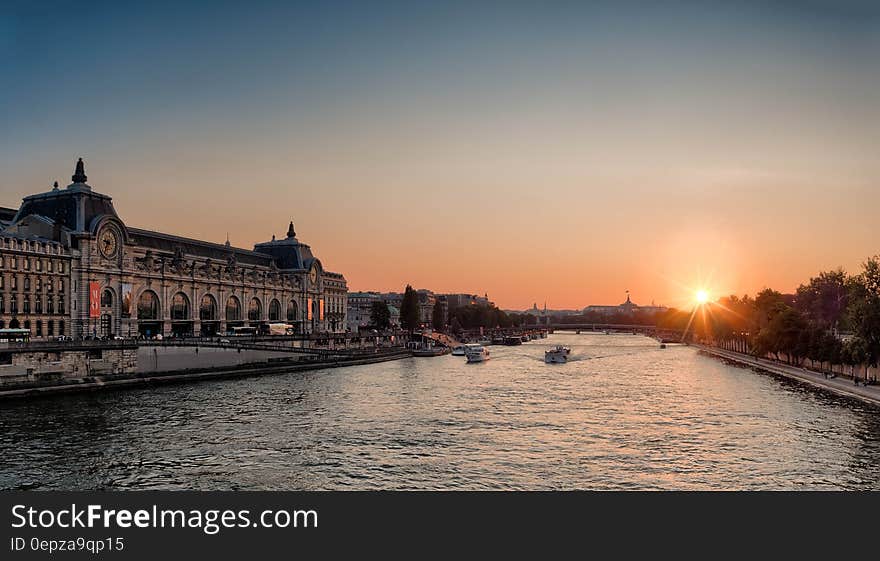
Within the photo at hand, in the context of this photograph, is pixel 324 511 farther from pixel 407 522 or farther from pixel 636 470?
pixel 636 470

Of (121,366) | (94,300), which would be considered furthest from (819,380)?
(94,300)

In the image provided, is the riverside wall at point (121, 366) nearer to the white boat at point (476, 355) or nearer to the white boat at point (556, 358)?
the white boat at point (476, 355)

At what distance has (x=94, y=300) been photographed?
9219 cm

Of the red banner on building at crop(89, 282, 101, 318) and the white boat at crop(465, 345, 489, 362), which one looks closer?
the red banner on building at crop(89, 282, 101, 318)

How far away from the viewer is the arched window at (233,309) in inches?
5113

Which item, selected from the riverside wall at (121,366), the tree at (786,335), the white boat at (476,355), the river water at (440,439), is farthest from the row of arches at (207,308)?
the tree at (786,335)

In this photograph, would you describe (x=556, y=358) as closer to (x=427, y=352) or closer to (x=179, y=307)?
(x=427, y=352)

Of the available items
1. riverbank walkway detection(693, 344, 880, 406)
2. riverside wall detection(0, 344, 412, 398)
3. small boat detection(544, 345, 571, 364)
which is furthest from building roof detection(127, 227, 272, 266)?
riverbank walkway detection(693, 344, 880, 406)

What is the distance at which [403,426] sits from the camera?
48969 mm

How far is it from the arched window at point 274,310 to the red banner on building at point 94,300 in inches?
2130

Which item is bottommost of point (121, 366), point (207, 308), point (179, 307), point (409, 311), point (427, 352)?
point (427, 352)

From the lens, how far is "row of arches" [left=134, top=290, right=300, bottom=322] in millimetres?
106625

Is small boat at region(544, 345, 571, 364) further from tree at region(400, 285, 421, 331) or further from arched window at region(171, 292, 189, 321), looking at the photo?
arched window at region(171, 292, 189, 321)

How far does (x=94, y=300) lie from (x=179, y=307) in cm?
2312
